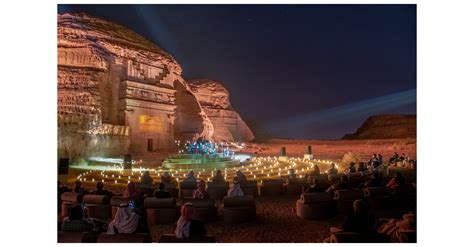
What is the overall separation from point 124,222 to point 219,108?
34.7 m

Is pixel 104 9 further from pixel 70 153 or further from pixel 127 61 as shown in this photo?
pixel 70 153

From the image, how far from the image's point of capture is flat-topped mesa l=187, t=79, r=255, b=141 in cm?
3938

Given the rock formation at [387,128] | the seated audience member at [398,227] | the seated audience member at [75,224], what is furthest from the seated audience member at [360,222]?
the rock formation at [387,128]

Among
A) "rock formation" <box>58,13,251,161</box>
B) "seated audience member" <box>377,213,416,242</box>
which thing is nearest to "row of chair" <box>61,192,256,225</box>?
"seated audience member" <box>377,213,416,242</box>

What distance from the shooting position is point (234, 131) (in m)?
41.6

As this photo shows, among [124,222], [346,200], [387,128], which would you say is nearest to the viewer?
[124,222]

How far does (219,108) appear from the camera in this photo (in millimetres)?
40531

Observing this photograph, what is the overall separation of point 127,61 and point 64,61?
14.0 feet

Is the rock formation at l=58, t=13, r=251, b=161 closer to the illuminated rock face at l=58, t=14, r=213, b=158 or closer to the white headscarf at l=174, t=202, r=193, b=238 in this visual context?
the illuminated rock face at l=58, t=14, r=213, b=158

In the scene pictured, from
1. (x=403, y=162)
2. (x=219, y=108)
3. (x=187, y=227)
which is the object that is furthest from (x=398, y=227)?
(x=219, y=108)

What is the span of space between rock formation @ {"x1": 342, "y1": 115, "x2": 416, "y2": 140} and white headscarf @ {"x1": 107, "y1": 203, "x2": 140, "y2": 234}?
1910 inches

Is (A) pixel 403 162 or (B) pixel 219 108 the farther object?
(B) pixel 219 108

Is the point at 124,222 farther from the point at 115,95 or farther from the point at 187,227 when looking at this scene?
the point at 115,95

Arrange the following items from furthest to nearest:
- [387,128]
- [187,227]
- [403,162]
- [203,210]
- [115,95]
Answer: [387,128] → [115,95] → [403,162] → [203,210] → [187,227]
